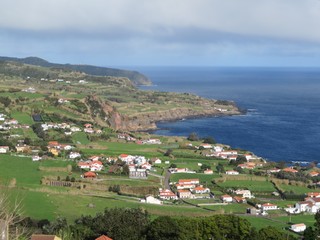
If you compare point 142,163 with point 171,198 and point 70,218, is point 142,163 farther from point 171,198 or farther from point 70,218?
point 70,218

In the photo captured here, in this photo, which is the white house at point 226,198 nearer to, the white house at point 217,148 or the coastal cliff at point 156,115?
the white house at point 217,148

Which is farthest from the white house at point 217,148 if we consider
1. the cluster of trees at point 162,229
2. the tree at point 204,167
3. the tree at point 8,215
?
the tree at point 8,215

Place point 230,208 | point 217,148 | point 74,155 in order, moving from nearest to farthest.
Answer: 1. point 230,208
2. point 74,155
3. point 217,148

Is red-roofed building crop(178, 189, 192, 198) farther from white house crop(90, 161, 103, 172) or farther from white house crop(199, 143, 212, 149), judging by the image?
white house crop(199, 143, 212, 149)

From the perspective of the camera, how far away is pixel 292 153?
6019 centimetres

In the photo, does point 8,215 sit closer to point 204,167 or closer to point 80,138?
point 204,167

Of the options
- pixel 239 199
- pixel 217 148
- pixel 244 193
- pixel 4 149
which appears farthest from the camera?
pixel 217 148

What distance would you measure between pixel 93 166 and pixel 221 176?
11.3m

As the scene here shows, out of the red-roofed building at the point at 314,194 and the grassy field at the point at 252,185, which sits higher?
the red-roofed building at the point at 314,194

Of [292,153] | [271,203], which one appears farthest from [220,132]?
[271,203]

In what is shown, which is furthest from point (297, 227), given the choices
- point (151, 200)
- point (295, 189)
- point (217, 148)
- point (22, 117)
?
point (22, 117)

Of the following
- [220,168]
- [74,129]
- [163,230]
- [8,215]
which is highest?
[8,215]

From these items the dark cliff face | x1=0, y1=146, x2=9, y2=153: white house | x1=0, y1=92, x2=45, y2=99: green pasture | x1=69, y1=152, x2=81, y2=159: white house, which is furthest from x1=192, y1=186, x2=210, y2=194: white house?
x1=0, y1=92, x2=45, y2=99: green pasture

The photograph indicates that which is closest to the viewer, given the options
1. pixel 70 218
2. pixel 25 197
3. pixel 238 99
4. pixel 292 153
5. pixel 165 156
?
pixel 70 218
